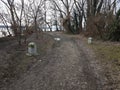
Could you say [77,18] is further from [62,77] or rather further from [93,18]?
[62,77]

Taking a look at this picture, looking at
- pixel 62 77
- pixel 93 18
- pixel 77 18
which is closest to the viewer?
pixel 62 77

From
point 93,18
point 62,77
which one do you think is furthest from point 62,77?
point 93,18

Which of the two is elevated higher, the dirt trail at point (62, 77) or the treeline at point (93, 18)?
the treeline at point (93, 18)

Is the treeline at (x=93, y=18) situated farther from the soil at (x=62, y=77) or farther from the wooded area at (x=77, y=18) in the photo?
the soil at (x=62, y=77)

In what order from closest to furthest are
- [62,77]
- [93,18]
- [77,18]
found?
[62,77]
[93,18]
[77,18]

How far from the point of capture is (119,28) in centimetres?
1814

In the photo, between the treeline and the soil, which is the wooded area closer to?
the treeline

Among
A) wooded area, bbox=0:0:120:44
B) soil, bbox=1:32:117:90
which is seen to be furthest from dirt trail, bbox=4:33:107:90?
wooded area, bbox=0:0:120:44

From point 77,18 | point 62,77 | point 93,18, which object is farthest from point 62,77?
point 77,18

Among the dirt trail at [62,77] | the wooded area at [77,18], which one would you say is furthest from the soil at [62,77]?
the wooded area at [77,18]

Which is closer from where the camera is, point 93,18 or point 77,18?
point 93,18

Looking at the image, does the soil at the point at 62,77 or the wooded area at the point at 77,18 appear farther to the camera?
the wooded area at the point at 77,18

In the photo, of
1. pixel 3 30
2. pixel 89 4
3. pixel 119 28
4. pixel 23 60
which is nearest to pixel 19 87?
pixel 23 60

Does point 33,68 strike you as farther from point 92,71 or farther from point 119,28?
point 119,28
